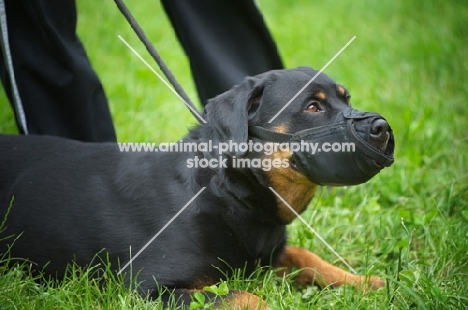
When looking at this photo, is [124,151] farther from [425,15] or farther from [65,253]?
[425,15]

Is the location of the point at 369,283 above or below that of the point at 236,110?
below

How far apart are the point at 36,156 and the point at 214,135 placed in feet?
3.43

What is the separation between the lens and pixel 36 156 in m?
3.33

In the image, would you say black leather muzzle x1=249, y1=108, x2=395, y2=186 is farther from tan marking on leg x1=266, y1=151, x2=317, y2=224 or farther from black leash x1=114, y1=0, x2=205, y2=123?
black leash x1=114, y1=0, x2=205, y2=123

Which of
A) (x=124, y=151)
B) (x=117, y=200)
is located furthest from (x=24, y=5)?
(x=117, y=200)

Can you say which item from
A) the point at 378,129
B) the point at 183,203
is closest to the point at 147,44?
the point at 183,203

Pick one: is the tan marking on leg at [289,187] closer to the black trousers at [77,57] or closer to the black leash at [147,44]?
the black leash at [147,44]

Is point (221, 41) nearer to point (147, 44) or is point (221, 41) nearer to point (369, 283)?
point (147, 44)

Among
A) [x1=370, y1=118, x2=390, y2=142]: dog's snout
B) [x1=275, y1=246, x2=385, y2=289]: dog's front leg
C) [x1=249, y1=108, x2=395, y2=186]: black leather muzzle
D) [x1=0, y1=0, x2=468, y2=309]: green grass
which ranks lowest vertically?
[x1=275, y1=246, x2=385, y2=289]: dog's front leg

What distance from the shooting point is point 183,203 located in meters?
3.00

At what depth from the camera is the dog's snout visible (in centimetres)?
269

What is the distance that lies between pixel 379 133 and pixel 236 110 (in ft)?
2.22

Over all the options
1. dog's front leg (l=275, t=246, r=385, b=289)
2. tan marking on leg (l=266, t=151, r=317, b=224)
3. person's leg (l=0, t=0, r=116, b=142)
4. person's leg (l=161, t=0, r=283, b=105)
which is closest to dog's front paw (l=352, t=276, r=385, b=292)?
dog's front leg (l=275, t=246, r=385, b=289)

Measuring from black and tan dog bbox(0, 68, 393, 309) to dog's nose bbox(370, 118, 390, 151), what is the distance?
29 centimetres
